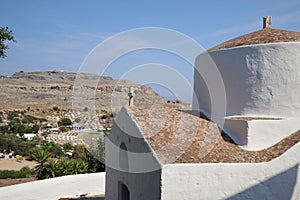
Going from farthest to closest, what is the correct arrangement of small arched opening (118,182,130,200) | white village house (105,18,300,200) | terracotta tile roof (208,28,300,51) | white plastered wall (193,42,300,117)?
small arched opening (118,182,130,200) < terracotta tile roof (208,28,300,51) < white plastered wall (193,42,300,117) < white village house (105,18,300,200)

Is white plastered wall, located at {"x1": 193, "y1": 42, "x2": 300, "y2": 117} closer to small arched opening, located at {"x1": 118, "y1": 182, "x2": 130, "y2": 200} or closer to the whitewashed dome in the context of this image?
the whitewashed dome

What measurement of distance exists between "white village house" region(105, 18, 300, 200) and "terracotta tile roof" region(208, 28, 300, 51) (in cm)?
3

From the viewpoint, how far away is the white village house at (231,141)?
7.79m

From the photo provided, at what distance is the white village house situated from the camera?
7793 mm

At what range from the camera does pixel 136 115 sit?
9.48 m

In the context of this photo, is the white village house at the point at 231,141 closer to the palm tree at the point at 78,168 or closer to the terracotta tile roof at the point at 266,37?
the terracotta tile roof at the point at 266,37

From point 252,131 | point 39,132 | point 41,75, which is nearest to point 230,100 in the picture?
point 252,131

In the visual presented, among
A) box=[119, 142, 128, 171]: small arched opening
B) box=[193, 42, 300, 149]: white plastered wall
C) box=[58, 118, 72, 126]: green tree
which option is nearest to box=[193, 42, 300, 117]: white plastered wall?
box=[193, 42, 300, 149]: white plastered wall

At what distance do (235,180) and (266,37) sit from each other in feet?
17.5

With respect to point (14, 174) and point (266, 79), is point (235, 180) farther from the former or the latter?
point (14, 174)

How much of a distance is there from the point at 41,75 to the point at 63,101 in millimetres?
34832

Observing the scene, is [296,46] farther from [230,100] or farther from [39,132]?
[39,132]

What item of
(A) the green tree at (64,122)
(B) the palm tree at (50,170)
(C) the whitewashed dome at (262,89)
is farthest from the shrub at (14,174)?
(A) the green tree at (64,122)

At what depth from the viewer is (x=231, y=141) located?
944 centimetres
